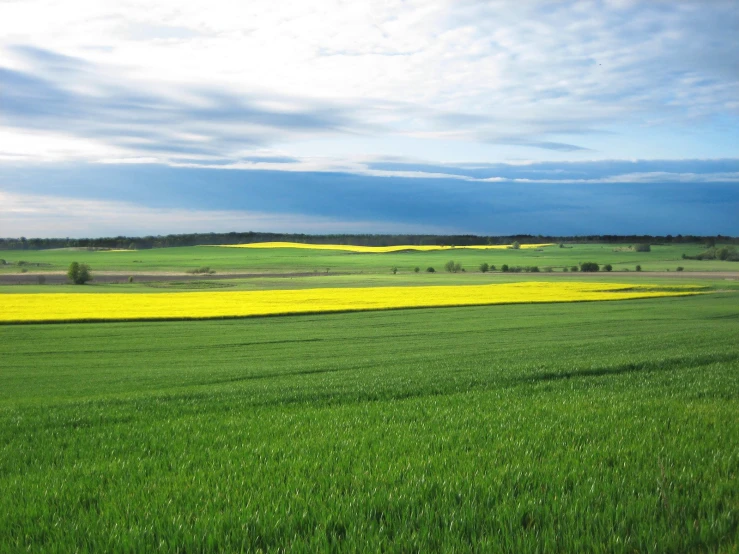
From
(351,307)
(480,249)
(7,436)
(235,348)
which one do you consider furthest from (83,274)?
(480,249)

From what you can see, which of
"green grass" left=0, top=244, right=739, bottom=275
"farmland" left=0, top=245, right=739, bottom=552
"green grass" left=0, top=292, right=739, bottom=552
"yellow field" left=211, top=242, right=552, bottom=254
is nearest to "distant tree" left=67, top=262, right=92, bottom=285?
"green grass" left=0, top=244, right=739, bottom=275

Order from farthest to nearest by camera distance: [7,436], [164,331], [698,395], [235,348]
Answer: [164,331]
[235,348]
[698,395]
[7,436]

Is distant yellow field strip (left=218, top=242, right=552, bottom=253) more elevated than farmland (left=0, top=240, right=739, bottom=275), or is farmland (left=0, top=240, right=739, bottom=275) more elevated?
distant yellow field strip (left=218, top=242, right=552, bottom=253)

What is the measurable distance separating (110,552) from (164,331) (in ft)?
105

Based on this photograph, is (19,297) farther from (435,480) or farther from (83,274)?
(435,480)

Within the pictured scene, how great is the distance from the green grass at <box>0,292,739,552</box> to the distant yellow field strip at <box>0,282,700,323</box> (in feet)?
91.0

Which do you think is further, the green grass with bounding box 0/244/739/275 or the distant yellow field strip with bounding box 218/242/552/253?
the distant yellow field strip with bounding box 218/242/552/253

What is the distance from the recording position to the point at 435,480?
5.88 m

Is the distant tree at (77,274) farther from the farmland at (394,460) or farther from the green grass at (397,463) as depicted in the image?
the green grass at (397,463)

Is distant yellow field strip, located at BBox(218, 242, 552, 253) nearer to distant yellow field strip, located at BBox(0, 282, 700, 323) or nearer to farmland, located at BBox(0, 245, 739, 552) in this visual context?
distant yellow field strip, located at BBox(0, 282, 700, 323)

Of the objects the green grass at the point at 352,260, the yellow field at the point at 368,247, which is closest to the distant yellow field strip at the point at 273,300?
the green grass at the point at 352,260

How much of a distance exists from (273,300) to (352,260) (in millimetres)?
85009

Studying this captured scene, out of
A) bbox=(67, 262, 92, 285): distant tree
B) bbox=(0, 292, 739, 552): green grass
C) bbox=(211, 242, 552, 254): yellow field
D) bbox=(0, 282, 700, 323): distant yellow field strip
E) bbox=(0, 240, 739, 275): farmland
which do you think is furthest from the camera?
bbox=(211, 242, 552, 254): yellow field

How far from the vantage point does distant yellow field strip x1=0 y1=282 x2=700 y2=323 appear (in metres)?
42.8
